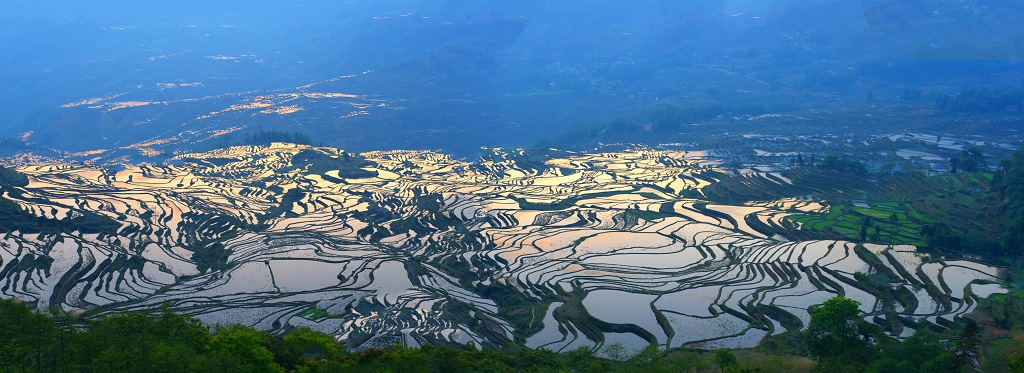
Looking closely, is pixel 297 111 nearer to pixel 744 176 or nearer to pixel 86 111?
pixel 86 111

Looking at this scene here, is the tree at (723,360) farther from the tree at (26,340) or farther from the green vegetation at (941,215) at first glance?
the green vegetation at (941,215)

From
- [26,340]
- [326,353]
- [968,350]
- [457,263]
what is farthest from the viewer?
[457,263]

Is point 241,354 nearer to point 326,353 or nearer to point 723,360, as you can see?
point 326,353

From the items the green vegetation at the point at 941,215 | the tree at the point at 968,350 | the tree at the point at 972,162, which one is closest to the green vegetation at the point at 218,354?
the tree at the point at 968,350

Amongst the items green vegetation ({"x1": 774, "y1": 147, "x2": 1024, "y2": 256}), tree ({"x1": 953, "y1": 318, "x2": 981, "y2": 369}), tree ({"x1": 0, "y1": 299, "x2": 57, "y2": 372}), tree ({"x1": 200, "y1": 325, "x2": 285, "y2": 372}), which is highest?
tree ({"x1": 0, "y1": 299, "x2": 57, "y2": 372})

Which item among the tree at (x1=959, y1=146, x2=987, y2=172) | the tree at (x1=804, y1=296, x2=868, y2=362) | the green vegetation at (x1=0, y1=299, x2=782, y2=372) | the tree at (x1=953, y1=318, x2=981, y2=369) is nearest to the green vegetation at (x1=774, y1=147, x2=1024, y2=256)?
the tree at (x1=959, y1=146, x2=987, y2=172)

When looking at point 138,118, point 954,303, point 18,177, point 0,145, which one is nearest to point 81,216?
point 18,177

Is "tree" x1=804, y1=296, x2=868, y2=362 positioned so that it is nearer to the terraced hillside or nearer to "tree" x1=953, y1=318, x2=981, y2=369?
"tree" x1=953, y1=318, x2=981, y2=369

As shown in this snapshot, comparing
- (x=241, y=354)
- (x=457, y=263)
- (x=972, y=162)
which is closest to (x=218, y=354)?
(x=241, y=354)
